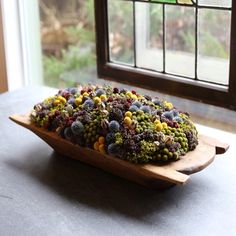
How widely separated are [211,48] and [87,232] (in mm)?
833

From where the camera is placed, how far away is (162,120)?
48.7 inches

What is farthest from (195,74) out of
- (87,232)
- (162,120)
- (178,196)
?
(87,232)

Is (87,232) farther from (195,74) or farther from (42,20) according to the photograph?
(42,20)

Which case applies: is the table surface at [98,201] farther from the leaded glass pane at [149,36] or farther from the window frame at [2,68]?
the window frame at [2,68]

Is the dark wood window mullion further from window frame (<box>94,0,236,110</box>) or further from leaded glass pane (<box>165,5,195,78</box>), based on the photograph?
leaded glass pane (<box>165,5,195,78</box>)

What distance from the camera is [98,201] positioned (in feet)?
3.84

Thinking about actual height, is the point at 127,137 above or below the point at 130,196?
above

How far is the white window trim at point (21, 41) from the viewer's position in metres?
2.22

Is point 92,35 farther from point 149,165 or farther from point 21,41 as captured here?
point 149,165

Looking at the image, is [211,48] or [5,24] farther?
[5,24]

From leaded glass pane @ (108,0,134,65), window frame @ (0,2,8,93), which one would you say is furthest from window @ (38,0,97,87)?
leaded glass pane @ (108,0,134,65)

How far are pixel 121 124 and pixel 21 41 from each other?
1.19 m

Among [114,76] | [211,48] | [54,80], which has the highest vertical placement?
[211,48]

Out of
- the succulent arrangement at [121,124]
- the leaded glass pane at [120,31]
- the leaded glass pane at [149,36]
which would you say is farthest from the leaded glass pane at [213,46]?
the succulent arrangement at [121,124]
